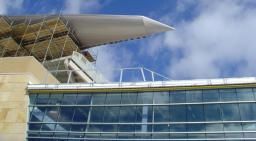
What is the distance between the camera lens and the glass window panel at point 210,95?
2792 cm

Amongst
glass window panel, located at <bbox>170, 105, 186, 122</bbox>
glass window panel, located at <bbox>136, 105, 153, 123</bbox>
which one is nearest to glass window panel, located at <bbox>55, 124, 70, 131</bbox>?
glass window panel, located at <bbox>136, 105, 153, 123</bbox>

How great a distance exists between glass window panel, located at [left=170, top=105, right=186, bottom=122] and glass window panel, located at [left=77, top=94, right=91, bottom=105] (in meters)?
5.67

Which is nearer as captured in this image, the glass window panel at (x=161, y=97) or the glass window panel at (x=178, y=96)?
the glass window panel at (x=178, y=96)

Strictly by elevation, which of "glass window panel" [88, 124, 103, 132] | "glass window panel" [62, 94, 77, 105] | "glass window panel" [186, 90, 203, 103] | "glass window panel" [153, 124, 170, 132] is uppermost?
"glass window panel" [62, 94, 77, 105]

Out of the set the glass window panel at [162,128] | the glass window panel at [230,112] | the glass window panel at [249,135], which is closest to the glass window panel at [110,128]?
the glass window panel at [162,128]

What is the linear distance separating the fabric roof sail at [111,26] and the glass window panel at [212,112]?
1541 centimetres

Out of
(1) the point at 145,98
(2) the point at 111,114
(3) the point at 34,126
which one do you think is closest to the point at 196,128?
(1) the point at 145,98

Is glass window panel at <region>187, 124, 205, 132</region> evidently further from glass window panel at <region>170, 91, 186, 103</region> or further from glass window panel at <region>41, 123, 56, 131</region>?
glass window panel at <region>41, 123, 56, 131</region>

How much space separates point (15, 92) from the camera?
3180cm

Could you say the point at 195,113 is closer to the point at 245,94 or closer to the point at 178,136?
the point at 178,136

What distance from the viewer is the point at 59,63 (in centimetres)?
4309

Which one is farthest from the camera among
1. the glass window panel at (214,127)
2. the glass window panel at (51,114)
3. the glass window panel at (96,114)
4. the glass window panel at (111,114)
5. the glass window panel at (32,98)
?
the glass window panel at (32,98)

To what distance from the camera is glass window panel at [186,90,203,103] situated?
28234 millimetres

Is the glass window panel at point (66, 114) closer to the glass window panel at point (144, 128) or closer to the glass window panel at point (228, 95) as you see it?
the glass window panel at point (144, 128)
